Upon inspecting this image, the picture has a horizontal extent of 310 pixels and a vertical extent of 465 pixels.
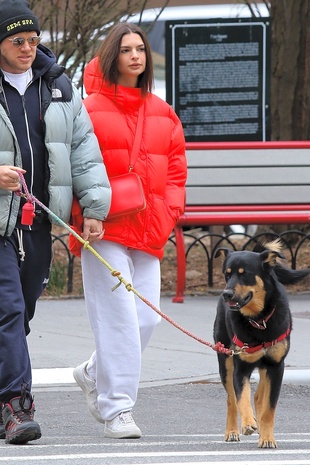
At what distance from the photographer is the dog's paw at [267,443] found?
581 centimetres

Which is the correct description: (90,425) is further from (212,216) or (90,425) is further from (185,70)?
(185,70)

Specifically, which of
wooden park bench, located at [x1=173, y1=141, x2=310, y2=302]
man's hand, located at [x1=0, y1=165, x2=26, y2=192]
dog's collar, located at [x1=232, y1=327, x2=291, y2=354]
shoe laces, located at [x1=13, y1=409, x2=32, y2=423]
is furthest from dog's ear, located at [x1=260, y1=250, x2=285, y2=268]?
wooden park bench, located at [x1=173, y1=141, x2=310, y2=302]

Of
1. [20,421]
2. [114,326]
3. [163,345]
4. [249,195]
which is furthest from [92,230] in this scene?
[249,195]

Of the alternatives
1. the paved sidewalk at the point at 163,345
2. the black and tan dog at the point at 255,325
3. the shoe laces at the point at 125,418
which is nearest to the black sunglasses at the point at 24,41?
the black and tan dog at the point at 255,325

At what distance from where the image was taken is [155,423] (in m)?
6.83

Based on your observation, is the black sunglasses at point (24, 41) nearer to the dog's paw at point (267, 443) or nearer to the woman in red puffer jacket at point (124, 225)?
the woman in red puffer jacket at point (124, 225)

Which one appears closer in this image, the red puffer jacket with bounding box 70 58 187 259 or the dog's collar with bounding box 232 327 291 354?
the dog's collar with bounding box 232 327 291 354

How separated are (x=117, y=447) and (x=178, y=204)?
1389 mm

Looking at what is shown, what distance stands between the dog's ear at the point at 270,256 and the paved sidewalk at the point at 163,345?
6.55 feet

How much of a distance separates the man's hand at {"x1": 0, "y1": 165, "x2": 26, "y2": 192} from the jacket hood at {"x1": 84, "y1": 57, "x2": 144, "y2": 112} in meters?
0.75

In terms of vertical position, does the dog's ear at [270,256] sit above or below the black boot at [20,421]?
above

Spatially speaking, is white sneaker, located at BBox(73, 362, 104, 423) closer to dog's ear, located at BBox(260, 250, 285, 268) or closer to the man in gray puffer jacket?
the man in gray puffer jacket

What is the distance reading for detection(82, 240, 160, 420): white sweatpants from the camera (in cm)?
616

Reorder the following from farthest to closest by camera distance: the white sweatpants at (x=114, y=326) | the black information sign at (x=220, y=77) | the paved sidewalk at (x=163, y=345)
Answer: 1. the black information sign at (x=220, y=77)
2. the paved sidewalk at (x=163, y=345)
3. the white sweatpants at (x=114, y=326)
